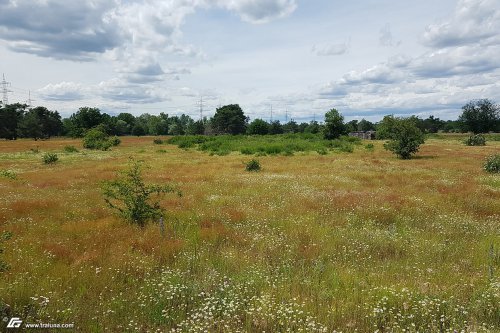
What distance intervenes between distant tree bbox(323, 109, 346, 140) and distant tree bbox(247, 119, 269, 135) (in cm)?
5429

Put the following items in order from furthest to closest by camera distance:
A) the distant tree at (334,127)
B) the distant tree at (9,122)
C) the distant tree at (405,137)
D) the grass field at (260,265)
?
the distant tree at (9,122)
the distant tree at (334,127)
the distant tree at (405,137)
the grass field at (260,265)

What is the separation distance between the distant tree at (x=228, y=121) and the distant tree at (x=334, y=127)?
2857 inches

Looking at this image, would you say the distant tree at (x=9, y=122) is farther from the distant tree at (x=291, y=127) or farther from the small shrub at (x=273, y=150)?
the distant tree at (x=291, y=127)

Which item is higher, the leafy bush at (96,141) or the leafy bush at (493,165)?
the leafy bush at (96,141)

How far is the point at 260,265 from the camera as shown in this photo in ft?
27.8

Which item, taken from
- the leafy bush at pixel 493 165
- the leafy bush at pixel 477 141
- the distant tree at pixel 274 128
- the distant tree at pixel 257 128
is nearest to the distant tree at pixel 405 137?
the leafy bush at pixel 493 165

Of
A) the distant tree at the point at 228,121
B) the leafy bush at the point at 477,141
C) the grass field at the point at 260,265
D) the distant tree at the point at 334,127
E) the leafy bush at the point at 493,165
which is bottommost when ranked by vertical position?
the grass field at the point at 260,265

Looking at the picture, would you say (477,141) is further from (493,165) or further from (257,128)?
(257,128)

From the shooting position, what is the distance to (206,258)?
29.5 ft

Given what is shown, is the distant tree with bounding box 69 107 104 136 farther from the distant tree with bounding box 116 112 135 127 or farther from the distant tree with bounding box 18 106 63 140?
Result: the distant tree with bounding box 116 112 135 127

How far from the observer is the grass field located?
6.20 m

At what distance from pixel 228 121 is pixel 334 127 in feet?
249

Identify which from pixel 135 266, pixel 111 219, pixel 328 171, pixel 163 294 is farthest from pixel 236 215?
pixel 328 171

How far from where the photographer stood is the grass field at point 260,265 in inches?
244
